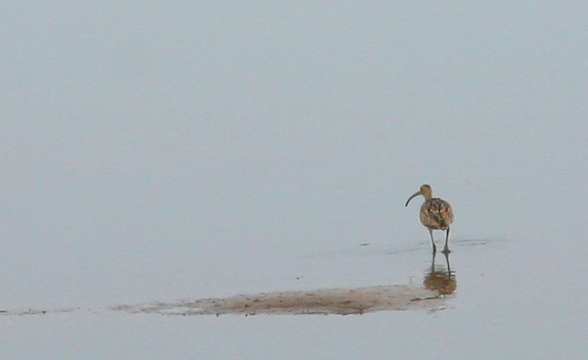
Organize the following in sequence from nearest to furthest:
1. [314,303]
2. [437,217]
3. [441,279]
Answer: [314,303] < [441,279] < [437,217]

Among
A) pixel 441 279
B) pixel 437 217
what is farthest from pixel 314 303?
Result: pixel 437 217

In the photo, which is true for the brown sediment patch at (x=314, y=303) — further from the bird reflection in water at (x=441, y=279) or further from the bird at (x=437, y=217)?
the bird at (x=437, y=217)

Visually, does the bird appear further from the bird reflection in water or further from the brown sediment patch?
the brown sediment patch

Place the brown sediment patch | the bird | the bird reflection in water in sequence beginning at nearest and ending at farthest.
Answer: the brown sediment patch, the bird reflection in water, the bird

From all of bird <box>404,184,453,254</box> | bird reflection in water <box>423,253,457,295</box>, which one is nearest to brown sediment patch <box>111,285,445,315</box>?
bird reflection in water <box>423,253,457,295</box>

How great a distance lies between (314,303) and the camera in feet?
61.3

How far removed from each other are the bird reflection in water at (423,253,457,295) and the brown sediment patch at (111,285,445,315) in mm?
163

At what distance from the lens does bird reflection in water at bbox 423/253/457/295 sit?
19.2 m

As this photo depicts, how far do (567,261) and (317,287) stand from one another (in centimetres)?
348

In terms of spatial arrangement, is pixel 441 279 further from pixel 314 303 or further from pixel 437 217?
pixel 437 217

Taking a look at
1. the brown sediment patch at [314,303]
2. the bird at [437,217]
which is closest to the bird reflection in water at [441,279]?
the brown sediment patch at [314,303]

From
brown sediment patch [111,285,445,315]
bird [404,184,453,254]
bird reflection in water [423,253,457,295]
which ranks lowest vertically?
brown sediment patch [111,285,445,315]

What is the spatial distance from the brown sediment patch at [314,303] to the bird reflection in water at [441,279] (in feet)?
0.54

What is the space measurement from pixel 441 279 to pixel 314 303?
207 cm
